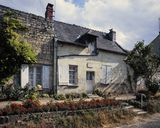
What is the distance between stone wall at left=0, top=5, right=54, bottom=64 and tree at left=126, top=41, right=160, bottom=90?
8157mm

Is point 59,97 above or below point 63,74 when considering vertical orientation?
below

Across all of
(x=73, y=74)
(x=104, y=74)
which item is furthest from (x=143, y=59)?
(x=73, y=74)

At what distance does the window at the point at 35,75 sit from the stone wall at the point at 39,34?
0.58 metres

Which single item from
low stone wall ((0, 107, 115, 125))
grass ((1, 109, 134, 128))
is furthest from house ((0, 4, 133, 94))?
grass ((1, 109, 134, 128))

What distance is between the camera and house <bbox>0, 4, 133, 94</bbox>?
68.0ft

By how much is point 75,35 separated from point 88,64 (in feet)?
8.13

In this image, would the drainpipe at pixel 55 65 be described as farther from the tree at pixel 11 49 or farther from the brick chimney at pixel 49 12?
the tree at pixel 11 49

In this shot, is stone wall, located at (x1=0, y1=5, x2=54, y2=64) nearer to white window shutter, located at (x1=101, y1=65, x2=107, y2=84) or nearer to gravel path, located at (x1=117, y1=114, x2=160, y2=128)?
white window shutter, located at (x1=101, y1=65, x2=107, y2=84)

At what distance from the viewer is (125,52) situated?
28.1 m

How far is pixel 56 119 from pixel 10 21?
283 inches

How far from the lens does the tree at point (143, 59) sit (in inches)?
1028

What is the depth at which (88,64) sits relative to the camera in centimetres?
2434

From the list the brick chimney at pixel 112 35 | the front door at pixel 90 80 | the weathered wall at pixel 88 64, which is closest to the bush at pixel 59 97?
the weathered wall at pixel 88 64

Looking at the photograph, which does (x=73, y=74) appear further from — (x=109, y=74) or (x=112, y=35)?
(x=112, y=35)
